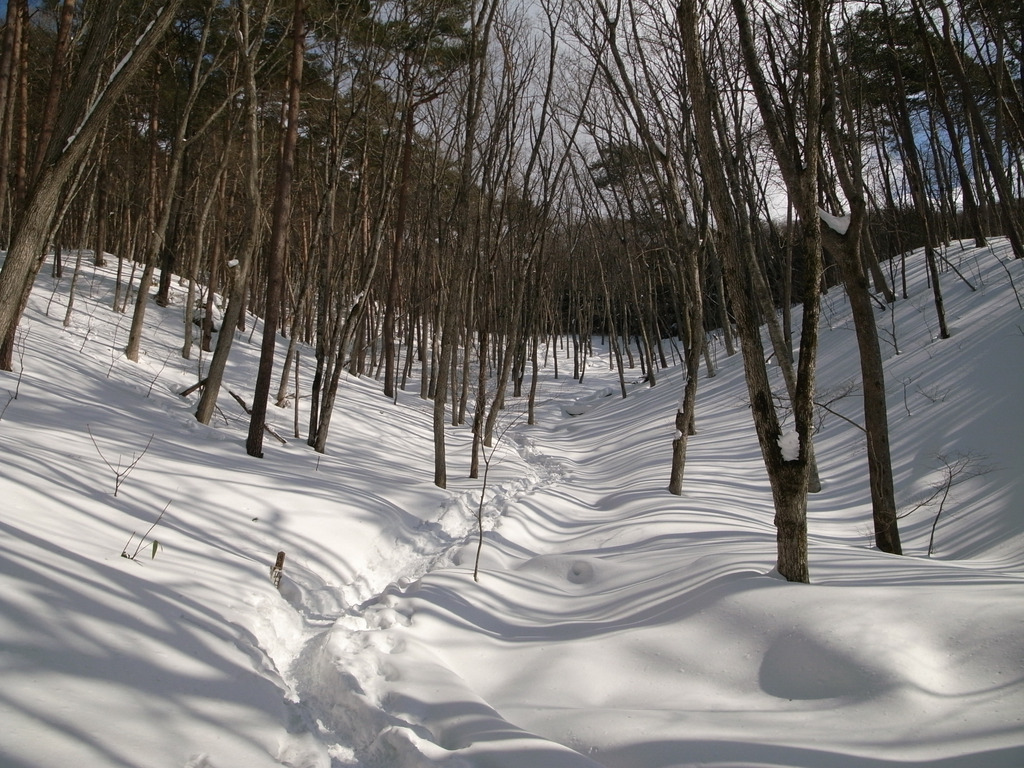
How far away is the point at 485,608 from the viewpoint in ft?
13.5

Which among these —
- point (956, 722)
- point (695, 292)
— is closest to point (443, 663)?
point (956, 722)

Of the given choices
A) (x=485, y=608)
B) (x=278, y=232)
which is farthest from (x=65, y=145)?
(x=485, y=608)

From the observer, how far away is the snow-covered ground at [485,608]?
2244mm

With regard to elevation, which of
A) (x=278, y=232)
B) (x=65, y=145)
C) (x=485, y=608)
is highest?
(x=278, y=232)

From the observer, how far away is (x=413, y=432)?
12.6 metres

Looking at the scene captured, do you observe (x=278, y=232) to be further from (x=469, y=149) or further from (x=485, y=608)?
(x=485, y=608)

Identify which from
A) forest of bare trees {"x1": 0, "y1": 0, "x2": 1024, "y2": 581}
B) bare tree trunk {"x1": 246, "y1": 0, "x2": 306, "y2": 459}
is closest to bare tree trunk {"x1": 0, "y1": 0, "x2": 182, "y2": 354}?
forest of bare trees {"x1": 0, "y1": 0, "x2": 1024, "y2": 581}

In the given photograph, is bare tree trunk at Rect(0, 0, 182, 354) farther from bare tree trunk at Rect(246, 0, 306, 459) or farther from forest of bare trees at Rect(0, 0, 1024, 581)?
bare tree trunk at Rect(246, 0, 306, 459)

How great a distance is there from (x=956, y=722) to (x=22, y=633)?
153 inches

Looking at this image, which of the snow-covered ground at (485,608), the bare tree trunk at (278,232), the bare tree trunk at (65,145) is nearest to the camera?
the snow-covered ground at (485,608)

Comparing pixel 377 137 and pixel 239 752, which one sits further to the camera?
pixel 377 137

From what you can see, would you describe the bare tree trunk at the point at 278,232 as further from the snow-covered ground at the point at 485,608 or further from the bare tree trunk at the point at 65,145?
the bare tree trunk at the point at 65,145

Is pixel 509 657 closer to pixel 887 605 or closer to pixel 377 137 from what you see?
pixel 887 605

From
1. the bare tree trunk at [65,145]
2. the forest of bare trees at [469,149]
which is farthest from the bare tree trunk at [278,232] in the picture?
the bare tree trunk at [65,145]
